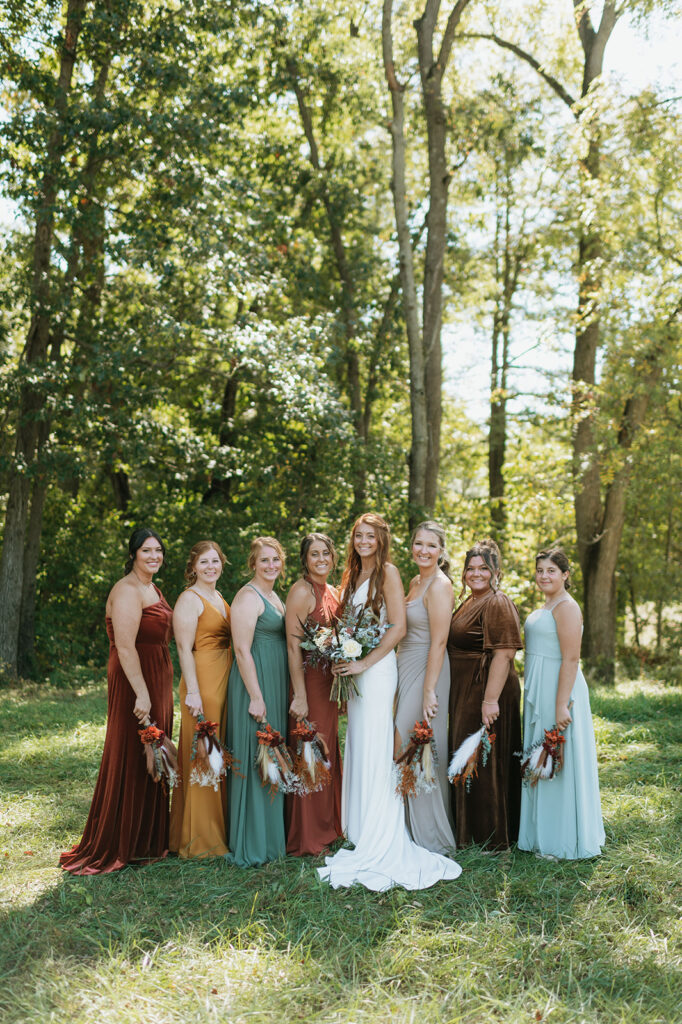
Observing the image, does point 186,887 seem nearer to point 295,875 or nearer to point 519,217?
point 295,875

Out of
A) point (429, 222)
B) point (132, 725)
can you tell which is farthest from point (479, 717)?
point (429, 222)

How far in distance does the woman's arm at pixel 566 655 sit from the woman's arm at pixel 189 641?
2337mm

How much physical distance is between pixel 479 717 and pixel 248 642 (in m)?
1.61

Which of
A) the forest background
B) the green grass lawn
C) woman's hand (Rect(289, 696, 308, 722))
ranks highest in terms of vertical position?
the forest background

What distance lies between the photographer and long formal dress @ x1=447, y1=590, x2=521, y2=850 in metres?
5.52

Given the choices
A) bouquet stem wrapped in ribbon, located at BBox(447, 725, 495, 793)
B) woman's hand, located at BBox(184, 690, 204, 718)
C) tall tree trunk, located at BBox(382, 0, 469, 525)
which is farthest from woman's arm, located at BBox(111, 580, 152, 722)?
tall tree trunk, located at BBox(382, 0, 469, 525)

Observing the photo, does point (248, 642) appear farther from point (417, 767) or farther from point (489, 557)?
point (489, 557)

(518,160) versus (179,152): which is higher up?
(518,160)

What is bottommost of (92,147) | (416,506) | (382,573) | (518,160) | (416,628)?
(416,628)

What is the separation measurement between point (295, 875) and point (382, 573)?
1.92m

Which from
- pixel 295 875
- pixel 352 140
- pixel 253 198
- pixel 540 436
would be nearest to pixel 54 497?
pixel 253 198

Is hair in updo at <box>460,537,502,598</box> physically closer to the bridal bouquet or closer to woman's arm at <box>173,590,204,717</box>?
the bridal bouquet

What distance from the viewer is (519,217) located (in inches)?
829

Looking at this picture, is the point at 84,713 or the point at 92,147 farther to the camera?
the point at 92,147
